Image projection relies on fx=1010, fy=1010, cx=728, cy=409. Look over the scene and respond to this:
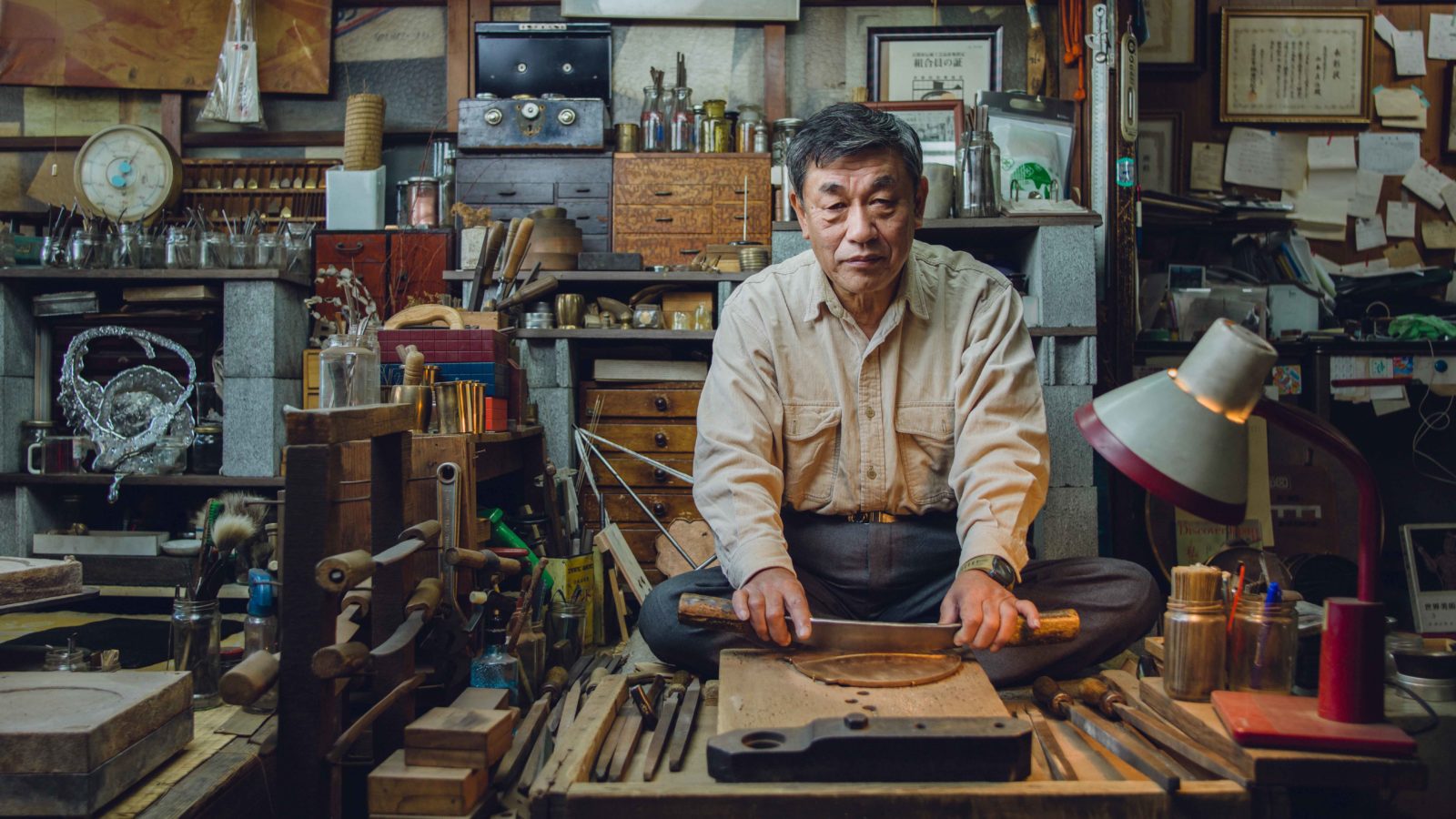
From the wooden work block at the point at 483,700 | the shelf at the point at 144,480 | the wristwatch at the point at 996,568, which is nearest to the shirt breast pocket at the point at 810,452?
the wristwatch at the point at 996,568

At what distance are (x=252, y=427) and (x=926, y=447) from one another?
117 inches

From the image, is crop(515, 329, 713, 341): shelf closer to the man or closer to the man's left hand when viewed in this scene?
the man

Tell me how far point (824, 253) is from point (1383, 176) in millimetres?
4530

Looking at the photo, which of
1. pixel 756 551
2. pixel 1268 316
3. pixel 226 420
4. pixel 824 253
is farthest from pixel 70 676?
pixel 1268 316

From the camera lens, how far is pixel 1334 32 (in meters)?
5.32

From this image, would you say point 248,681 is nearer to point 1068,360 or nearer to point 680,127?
point 1068,360

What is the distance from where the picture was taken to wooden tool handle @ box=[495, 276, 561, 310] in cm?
395

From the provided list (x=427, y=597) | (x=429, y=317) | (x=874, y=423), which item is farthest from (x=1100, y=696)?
(x=429, y=317)

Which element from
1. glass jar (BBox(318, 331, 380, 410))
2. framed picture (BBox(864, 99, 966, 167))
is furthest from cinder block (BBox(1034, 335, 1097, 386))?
glass jar (BBox(318, 331, 380, 410))

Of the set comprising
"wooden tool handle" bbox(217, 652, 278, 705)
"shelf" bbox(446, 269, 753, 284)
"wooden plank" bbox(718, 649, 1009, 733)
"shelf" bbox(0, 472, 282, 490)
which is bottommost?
"wooden plank" bbox(718, 649, 1009, 733)

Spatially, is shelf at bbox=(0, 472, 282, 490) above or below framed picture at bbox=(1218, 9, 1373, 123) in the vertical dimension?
below

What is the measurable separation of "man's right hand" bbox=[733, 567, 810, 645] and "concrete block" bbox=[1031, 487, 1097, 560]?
2065mm

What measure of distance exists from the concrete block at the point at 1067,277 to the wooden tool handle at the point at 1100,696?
81.8 inches

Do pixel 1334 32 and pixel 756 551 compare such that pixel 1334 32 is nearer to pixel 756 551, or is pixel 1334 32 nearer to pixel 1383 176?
pixel 1383 176
